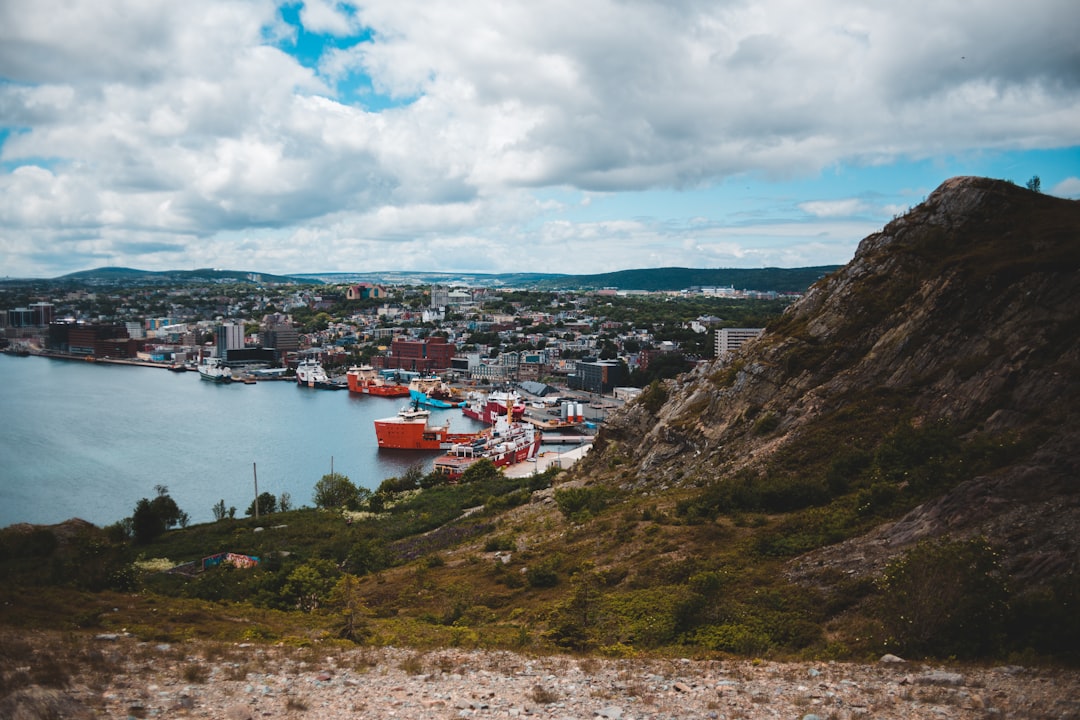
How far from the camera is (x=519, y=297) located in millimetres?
161500

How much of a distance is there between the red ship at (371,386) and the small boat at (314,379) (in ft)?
8.31

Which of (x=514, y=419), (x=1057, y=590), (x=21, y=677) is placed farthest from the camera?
(x=514, y=419)

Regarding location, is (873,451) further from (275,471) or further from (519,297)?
(519,297)

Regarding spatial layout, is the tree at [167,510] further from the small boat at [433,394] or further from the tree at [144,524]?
the small boat at [433,394]

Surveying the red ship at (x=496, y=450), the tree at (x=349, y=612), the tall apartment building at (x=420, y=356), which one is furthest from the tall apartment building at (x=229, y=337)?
the tree at (x=349, y=612)

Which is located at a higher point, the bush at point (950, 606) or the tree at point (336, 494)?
the bush at point (950, 606)

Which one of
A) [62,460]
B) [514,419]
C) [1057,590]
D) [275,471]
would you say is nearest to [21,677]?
[1057,590]

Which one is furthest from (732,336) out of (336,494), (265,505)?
(265,505)

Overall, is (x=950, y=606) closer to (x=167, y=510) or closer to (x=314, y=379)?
(x=167, y=510)

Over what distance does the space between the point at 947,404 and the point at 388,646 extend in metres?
9.09

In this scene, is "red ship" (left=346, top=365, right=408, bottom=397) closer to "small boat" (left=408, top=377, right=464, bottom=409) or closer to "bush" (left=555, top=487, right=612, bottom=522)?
"small boat" (left=408, top=377, right=464, bottom=409)

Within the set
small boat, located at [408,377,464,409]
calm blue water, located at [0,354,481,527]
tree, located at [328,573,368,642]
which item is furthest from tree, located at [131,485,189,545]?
small boat, located at [408,377,464,409]

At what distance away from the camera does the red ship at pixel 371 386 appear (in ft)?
226

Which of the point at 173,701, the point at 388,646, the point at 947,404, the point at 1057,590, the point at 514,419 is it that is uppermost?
the point at 947,404
